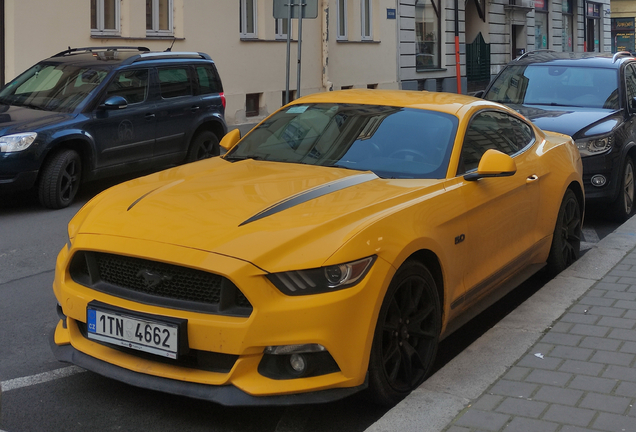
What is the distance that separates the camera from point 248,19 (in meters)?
20.2

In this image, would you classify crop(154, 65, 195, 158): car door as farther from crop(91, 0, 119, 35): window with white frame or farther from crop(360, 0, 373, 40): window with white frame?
crop(360, 0, 373, 40): window with white frame

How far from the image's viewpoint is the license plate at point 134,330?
3.59 metres

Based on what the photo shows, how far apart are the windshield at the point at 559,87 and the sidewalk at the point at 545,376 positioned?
458cm

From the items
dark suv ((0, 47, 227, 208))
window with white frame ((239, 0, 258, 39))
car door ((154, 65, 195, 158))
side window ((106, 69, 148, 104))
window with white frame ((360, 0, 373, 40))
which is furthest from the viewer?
window with white frame ((360, 0, 373, 40))

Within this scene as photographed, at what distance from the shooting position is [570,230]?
6.46 m

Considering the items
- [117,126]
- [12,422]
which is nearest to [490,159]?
[12,422]

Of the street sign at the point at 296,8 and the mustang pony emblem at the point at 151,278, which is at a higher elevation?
the street sign at the point at 296,8

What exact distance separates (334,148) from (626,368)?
2.05 meters

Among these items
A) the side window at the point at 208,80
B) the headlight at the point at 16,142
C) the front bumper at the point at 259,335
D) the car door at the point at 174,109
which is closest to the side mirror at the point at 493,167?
the front bumper at the point at 259,335

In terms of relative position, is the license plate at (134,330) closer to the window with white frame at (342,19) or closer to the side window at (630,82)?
the side window at (630,82)

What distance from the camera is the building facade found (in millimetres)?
15133

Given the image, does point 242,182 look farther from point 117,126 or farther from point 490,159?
point 117,126

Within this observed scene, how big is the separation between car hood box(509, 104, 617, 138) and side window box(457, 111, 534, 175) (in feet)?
8.19

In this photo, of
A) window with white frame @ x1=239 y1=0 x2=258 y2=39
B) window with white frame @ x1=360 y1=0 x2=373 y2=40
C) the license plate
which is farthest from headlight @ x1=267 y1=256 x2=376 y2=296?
window with white frame @ x1=360 y1=0 x2=373 y2=40
